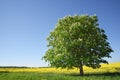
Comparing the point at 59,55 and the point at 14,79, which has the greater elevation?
the point at 59,55

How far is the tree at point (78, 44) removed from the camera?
48.3m

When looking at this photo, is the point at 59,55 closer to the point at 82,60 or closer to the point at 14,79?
the point at 82,60

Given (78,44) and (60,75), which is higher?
(78,44)

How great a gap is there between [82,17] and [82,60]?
10055mm

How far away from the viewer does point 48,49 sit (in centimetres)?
5481

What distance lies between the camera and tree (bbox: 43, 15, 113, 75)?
A: 4828 cm

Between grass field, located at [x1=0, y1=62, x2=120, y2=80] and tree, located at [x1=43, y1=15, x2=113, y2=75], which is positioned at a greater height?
tree, located at [x1=43, y1=15, x2=113, y2=75]

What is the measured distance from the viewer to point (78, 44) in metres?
48.0

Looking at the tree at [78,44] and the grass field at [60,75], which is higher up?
the tree at [78,44]

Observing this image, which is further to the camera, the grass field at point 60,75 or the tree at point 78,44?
the tree at point 78,44

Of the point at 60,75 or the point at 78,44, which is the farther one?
the point at 78,44

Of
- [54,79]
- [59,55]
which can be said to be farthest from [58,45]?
[54,79]

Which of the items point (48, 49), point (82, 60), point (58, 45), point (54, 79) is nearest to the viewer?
point (54, 79)

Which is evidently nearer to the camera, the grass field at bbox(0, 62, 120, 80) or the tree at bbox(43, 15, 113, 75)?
the grass field at bbox(0, 62, 120, 80)
